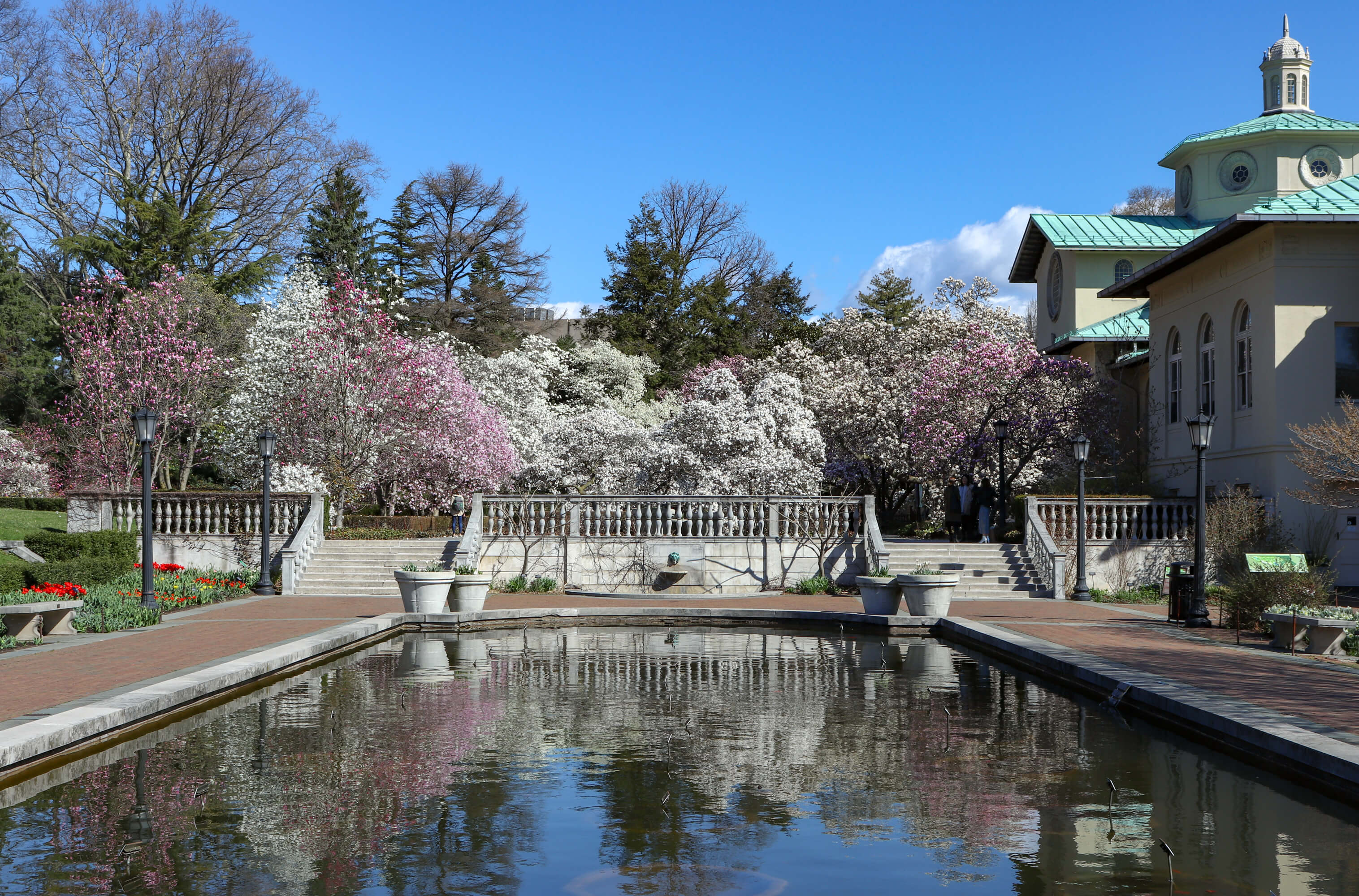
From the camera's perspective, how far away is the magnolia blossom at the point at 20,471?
39625mm

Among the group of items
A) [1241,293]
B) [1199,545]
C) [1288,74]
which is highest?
[1288,74]

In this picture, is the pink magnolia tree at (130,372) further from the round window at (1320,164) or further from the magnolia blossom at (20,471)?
the round window at (1320,164)

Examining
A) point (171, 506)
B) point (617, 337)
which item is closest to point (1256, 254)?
point (171, 506)

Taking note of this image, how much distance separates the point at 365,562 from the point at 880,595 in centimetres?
1294

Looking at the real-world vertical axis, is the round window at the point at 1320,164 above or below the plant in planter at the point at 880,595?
above

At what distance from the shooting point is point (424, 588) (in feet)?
63.8

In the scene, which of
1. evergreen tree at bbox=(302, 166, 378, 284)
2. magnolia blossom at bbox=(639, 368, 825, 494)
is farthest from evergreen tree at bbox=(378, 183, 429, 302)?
magnolia blossom at bbox=(639, 368, 825, 494)

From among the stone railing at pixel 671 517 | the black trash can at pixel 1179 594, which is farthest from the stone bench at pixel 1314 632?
the stone railing at pixel 671 517

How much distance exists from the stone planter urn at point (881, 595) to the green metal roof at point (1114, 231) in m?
21.9

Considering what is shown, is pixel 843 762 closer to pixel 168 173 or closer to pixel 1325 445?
pixel 1325 445

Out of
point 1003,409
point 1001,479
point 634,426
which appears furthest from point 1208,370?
point 634,426

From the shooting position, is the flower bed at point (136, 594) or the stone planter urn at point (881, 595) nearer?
the flower bed at point (136, 594)

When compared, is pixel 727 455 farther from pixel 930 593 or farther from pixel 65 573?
pixel 65 573

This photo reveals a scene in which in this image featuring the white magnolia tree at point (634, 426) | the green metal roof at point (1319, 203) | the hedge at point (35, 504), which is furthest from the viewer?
the hedge at point (35, 504)
